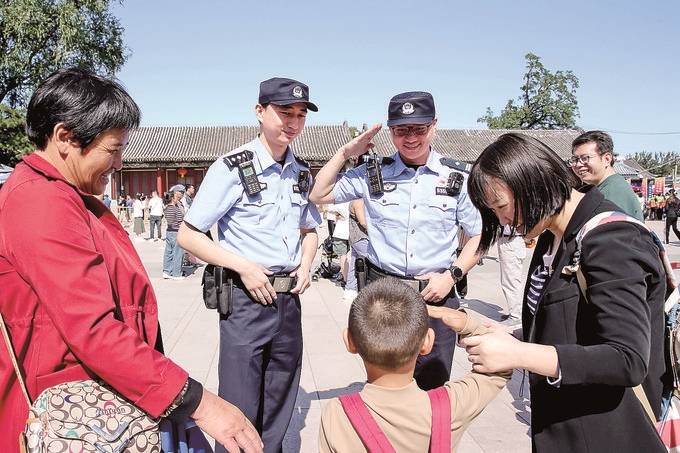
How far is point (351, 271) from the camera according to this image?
7.45m

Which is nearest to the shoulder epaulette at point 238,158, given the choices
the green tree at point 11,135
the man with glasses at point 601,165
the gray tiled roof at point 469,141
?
the man with glasses at point 601,165

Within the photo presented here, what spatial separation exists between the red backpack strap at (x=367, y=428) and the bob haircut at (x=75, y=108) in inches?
42.6

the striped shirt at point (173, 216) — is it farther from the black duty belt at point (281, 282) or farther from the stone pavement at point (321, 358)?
the black duty belt at point (281, 282)

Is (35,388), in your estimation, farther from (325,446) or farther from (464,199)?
(464,199)

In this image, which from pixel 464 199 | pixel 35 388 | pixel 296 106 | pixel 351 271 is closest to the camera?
pixel 35 388

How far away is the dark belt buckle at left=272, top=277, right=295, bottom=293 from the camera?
Result: 2.65 meters

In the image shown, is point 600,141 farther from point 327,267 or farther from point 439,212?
point 327,267

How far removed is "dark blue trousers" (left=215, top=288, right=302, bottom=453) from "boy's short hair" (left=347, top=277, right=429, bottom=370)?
1084 mm

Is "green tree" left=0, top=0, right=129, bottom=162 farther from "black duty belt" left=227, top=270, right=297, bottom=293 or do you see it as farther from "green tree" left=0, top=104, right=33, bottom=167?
"black duty belt" left=227, top=270, right=297, bottom=293

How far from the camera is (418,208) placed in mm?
2826

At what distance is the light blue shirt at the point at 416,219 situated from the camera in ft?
9.24

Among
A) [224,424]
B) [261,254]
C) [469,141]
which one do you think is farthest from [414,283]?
[469,141]

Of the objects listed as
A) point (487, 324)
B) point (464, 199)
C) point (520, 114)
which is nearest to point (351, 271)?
point (464, 199)

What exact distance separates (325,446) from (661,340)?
1079mm
